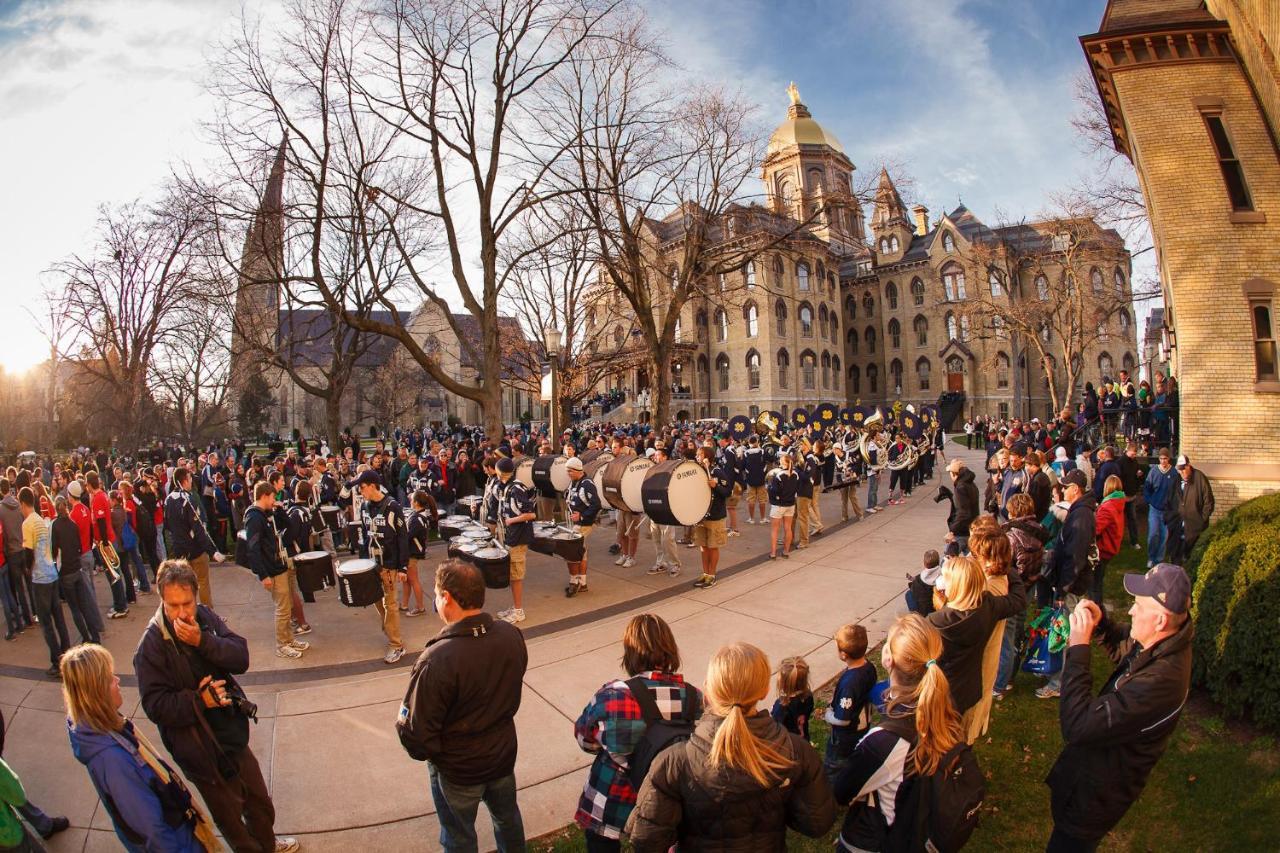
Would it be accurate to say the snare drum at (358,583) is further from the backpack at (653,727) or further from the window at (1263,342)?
the window at (1263,342)

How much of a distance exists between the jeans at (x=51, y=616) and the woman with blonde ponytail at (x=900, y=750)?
851cm

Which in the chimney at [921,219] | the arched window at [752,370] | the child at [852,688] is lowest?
the child at [852,688]

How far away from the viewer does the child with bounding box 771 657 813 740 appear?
370cm

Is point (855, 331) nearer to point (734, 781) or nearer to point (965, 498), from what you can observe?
point (965, 498)

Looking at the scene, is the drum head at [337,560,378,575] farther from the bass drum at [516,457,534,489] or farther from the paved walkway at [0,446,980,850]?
the bass drum at [516,457,534,489]

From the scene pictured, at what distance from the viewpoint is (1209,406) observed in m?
12.9

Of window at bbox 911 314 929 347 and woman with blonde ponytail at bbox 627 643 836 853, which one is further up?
window at bbox 911 314 929 347

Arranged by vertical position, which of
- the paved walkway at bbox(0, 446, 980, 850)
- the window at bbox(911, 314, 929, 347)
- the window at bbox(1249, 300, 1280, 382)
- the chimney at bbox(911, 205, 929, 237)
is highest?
the chimney at bbox(911, 205, 929, 237)

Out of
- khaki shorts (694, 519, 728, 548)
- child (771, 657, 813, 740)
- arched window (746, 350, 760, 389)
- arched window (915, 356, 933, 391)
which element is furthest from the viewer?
arched window (915, 356, 933, 391)

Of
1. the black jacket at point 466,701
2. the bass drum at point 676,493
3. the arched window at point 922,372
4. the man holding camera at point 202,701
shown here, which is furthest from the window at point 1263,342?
the arched window at point 922,372

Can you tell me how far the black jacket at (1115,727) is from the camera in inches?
113

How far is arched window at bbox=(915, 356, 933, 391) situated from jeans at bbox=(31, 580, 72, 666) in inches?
2426

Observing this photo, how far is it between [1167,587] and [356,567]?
23.5ft

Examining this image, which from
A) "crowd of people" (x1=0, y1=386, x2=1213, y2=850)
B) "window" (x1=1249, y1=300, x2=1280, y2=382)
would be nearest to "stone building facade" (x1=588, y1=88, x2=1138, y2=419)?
"window" (x1=1249, y1=300, x2=1280, y2=382)
